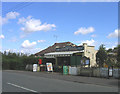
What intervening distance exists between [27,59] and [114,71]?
64.5 feet

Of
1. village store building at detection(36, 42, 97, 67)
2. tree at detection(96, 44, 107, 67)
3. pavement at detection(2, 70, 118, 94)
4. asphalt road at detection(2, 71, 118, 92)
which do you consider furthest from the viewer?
tree at detection(96, 44, 107, 67)

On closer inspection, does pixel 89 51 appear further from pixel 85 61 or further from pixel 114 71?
pixel 114 71

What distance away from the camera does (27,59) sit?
31875 millimetres

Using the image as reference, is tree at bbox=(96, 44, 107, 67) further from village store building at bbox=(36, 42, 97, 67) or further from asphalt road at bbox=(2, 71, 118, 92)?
asphalt road at bbox=(2, 71, 118, 92)

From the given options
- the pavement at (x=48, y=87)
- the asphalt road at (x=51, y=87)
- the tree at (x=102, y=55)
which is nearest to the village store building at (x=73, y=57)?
the tree at (x=102, y=55)

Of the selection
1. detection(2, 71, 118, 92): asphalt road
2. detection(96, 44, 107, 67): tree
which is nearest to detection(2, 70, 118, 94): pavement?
detection(2, 71, 118, 92): asphalt road

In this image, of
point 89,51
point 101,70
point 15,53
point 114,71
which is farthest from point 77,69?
point 15,53

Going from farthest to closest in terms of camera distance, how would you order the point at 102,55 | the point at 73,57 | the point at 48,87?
the point at 102,55 < the point at 73,57 < the point at 48,87

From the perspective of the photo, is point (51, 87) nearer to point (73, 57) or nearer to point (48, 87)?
point (48, 87)

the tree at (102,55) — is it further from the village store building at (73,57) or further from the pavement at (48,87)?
the pavement at (48,87)

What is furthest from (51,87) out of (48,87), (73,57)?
(73,57)

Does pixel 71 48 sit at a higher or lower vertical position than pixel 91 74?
higher

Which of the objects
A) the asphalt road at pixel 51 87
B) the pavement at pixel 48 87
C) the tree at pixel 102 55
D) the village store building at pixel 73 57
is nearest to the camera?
the pavement at pixel 48 87

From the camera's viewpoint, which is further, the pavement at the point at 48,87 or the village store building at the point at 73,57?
the village store building at the point at 73,57
